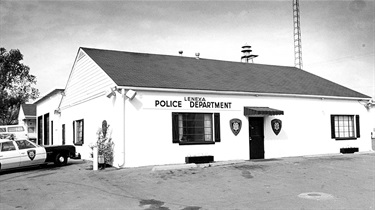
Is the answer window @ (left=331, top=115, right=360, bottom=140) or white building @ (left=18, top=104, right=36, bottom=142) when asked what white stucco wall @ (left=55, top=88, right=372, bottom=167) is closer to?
window @ (left=331, top=115, right=360, bottom=140)

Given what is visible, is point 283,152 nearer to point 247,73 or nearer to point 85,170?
point 247,73

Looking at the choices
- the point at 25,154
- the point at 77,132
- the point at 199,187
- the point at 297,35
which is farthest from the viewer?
the point at 297,35

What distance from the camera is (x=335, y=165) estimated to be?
48.5ft

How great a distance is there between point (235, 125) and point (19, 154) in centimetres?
924

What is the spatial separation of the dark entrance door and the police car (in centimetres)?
868

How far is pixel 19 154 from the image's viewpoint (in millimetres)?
14703

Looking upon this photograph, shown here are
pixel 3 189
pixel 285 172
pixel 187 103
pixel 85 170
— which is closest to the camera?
pixel 3 189

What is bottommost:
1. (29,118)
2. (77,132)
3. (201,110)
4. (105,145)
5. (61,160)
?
(61,160)

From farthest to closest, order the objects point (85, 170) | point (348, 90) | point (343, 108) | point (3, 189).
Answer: point (348, 90)
point (343, 108)
point (85, 170)
point (3, 189)

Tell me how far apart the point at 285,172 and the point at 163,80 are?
645cm

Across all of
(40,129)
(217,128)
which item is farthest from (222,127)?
(40,129)

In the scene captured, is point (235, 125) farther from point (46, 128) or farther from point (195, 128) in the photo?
point (46, 128)

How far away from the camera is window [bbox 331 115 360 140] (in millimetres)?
19797

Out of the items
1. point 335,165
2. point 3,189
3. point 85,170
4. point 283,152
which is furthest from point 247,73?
point 3,189
